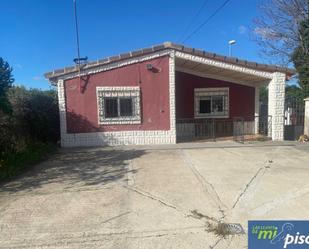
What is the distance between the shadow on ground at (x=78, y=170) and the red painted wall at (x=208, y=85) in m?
4.62

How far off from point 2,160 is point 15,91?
3838 mm

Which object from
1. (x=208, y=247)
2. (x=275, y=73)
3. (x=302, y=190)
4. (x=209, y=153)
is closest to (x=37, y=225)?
(x=208, y=247)

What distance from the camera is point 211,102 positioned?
42.1 feet

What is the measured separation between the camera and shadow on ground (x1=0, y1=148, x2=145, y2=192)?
5535 mm

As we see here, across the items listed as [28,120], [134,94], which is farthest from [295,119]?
[28,120]

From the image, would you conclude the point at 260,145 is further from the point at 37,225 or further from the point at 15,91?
the point at 15,91

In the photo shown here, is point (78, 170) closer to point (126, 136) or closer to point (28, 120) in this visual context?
point (126, 136)

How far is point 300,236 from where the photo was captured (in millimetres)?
2367

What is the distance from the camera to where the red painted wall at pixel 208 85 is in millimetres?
12602

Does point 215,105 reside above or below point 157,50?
below

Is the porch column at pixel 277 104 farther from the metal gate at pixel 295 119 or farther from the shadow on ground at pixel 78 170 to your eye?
the shadow on ground at pixel 78 170

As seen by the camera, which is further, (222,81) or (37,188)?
(222,81)

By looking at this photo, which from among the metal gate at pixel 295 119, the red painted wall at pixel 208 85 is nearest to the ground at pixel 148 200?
the metal gate at pixel 295 119

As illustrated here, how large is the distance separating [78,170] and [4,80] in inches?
125
